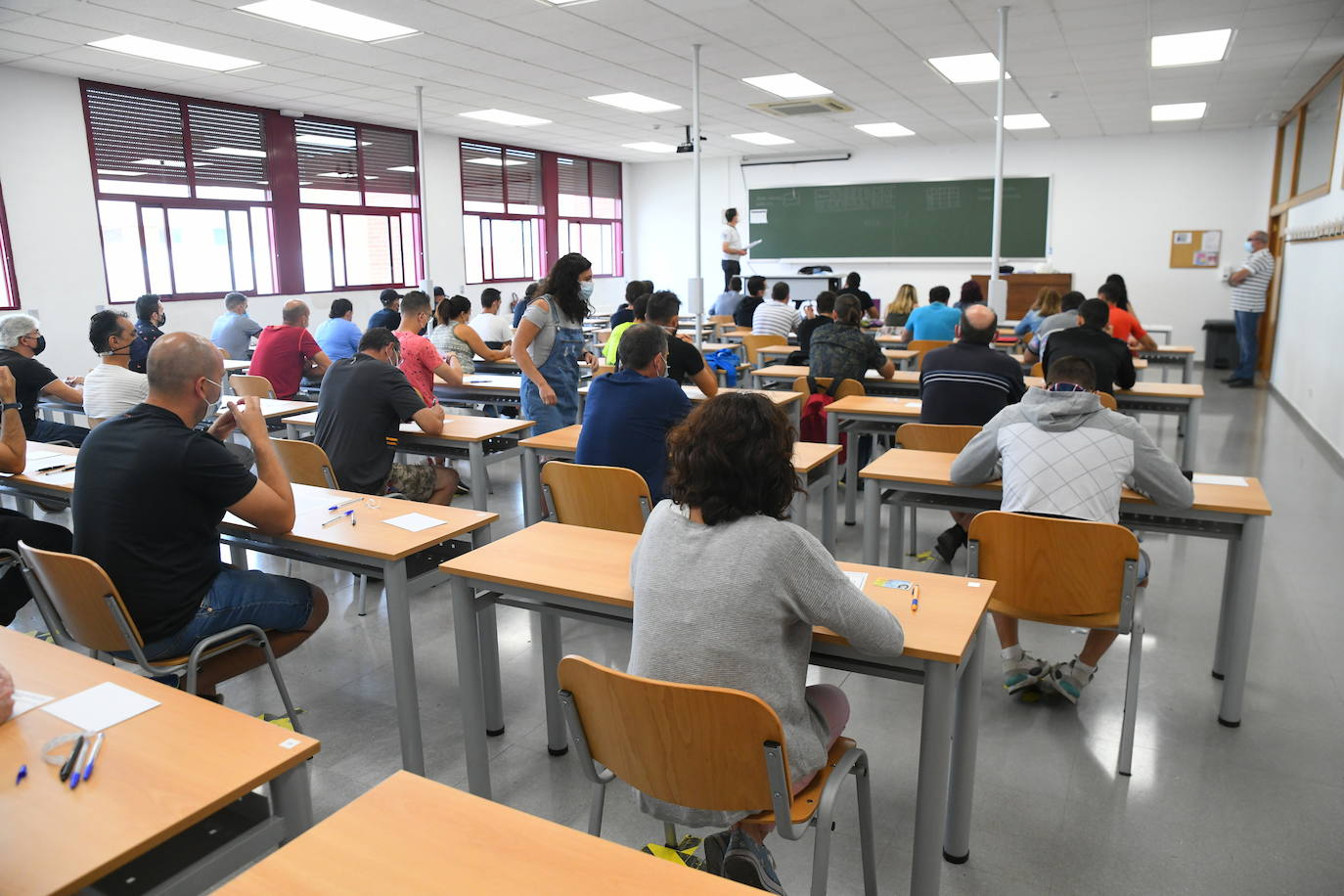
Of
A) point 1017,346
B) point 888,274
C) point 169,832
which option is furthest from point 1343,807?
point 888,274

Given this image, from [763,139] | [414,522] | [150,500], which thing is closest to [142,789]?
[150,500]

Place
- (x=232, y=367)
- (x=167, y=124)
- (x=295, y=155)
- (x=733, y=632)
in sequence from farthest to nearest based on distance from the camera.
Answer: (x=295, y=155) < (x=167, y=124) < (x=232, y=367) < (x=733, y=632)

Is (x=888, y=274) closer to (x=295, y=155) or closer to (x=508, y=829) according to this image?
(x=295, y=155)

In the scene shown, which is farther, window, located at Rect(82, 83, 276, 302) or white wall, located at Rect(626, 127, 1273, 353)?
white wall, located at Rect(626, 127, 1273, 353)

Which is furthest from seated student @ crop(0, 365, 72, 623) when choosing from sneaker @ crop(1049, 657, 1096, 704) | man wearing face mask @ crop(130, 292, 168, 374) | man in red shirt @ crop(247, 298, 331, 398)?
man wearing face mask @ crop(130, 292, 168, 374)

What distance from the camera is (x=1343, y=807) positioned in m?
2.31

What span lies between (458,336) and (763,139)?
24.5 feet

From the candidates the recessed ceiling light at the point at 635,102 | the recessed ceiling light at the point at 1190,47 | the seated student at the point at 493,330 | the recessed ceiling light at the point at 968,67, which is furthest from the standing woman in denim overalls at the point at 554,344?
the recessed ceiling light at the point at 1190,47

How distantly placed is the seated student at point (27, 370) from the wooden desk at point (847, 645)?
319 cm

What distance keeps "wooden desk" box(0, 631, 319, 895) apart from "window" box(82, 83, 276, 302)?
8.32 meters

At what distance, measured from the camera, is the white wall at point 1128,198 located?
11672 millimetres

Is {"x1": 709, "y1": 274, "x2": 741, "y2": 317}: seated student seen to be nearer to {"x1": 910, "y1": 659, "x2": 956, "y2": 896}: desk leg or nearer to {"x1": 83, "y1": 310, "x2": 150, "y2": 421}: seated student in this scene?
{"x1": 83, "y1": 310, "x2": 150, "y2": 421}: seated student

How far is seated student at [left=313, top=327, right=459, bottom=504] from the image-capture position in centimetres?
375

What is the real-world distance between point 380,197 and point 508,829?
36.2 feet
